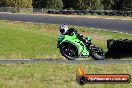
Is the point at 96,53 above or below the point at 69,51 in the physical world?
below

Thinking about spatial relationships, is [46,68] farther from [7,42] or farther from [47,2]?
[47,2]

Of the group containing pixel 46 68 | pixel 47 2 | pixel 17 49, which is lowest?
pixel 47 2

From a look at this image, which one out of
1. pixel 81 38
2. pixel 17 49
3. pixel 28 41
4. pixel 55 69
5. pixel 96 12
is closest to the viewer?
pixel 55 69

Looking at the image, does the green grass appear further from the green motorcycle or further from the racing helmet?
the racing helmet

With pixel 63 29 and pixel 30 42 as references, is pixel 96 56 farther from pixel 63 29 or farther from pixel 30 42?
pixel 30 42

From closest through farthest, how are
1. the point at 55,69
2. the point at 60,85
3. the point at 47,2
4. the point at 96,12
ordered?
the point at 60,85 → the point at 55,69 → the point at 96,12 → the point at 47,2

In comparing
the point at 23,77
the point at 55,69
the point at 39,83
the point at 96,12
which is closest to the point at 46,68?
the point at 55,69

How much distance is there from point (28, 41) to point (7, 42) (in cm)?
174

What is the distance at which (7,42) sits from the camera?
30453mm

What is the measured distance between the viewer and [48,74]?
1391cm

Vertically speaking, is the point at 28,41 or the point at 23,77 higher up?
the point at 23,77

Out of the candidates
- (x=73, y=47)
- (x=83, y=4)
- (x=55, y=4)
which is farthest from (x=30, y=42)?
(x=55, y=4)

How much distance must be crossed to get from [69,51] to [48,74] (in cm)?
334

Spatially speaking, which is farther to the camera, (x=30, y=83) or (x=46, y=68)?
(x=46, y=68)
